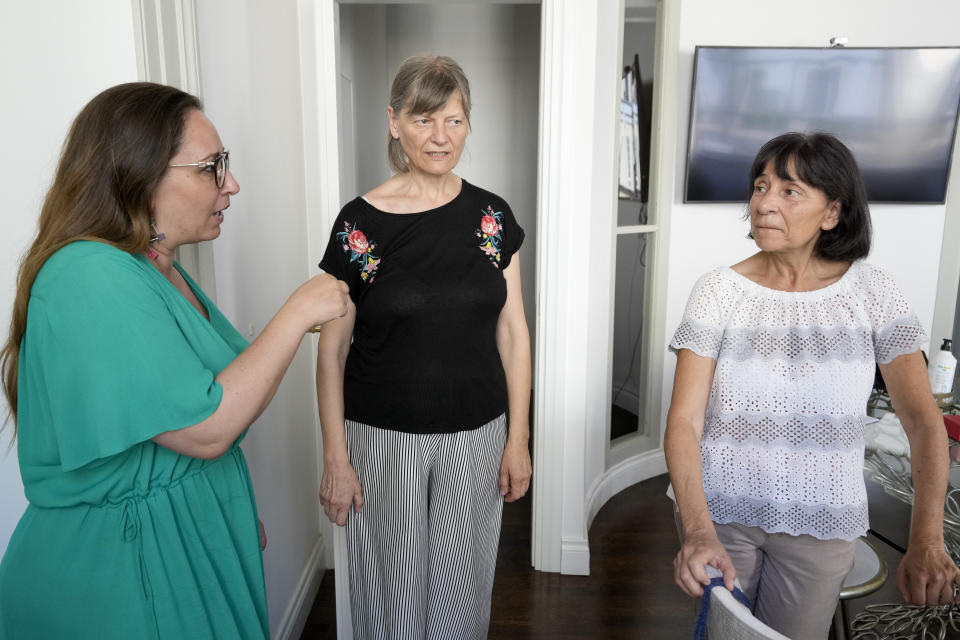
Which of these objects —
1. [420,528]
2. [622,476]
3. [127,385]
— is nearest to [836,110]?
[622,476]

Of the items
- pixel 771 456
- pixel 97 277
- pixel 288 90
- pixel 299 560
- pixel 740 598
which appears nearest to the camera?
pixel 97 277

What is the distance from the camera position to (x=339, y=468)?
5.04 feet

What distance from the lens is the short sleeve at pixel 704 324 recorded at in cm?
126

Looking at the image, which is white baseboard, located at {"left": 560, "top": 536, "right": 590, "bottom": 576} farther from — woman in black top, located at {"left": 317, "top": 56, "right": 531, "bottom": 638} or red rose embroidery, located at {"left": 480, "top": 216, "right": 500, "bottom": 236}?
red rose embroidery, located at {"left": 480, "top": 216, "right": 500, "bottom": 236}

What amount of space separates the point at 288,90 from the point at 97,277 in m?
1.46

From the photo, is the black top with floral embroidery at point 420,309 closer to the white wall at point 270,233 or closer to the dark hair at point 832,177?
the white wall at point 270,233

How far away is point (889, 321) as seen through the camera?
1.25m

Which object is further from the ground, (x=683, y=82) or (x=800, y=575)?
(x=683, y=82)

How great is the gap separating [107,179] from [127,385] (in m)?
0.30

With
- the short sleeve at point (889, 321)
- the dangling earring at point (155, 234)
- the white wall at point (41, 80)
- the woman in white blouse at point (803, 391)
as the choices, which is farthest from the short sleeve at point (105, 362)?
the short sleeve at point (889, 321)

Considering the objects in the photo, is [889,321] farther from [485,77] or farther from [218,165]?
[485,77]

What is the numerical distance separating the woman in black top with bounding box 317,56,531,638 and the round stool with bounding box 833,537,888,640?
0.83 m

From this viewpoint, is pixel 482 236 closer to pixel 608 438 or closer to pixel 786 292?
pixel 786 292

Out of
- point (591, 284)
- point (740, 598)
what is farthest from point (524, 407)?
point (591, 284)
